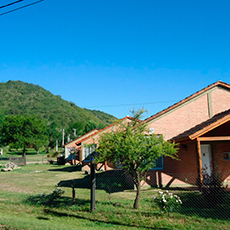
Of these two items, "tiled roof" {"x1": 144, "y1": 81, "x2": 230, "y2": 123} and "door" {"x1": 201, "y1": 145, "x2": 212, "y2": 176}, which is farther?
"door" {"x1": 201, "y1": 145, "x2": 212, "y2": 176}

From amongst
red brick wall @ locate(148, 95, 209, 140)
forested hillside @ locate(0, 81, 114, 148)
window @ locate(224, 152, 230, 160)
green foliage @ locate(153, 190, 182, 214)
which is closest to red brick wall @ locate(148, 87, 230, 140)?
red brick wall @ locate(148, 95, 209, 140)

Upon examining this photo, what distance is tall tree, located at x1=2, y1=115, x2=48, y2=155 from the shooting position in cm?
4159

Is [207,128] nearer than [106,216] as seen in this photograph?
No

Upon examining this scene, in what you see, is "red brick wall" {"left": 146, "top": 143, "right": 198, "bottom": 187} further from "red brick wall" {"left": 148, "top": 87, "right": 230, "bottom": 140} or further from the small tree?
the small tree

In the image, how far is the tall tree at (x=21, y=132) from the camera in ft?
136

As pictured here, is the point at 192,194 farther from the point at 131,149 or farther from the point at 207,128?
the point at 131,149

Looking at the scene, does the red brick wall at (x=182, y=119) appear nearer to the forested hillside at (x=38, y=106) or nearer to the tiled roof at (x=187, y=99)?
the tiled roof at (x=187, y=99)

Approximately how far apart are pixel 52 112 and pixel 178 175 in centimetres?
11540

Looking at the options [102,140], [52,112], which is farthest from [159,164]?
[52,112]

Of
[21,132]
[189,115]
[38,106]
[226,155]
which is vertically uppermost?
[38,106]

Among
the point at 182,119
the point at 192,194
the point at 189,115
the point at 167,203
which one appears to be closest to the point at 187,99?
the point at 189,115

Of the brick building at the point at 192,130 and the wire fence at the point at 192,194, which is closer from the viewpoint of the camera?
the wire fence at the point at 192,194

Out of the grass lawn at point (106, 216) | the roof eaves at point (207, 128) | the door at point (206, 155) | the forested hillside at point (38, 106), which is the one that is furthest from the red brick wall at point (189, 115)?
the forested hillside at point (38, 106)

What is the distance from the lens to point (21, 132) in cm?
4228
